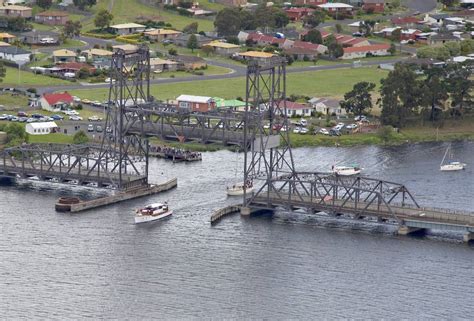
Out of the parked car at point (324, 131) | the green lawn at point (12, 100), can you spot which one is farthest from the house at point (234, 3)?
the parked car at point (324, 131)

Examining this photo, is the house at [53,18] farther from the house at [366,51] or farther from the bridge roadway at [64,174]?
the bridge roadway at [64,174]

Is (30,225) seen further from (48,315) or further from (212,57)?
(212,57)

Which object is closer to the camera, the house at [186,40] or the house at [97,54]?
the house at [97,54]

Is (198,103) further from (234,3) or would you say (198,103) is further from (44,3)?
(234,3)

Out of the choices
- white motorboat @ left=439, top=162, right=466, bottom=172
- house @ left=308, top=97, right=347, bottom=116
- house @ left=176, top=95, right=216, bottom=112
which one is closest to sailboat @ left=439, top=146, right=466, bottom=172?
white motorboat @ left=439, top=162, right=466, bottom=172

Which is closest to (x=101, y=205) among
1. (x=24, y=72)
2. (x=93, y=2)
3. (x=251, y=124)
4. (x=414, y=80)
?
(x=251, y=124)

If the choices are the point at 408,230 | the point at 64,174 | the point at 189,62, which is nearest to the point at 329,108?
the point at 189,62
